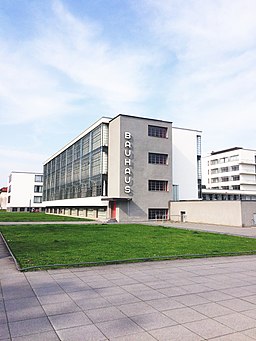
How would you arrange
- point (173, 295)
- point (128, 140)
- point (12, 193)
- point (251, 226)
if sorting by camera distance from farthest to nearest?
1. point (12, 193)
2. point (128, 140)
3. point (251, 226)
4. point (173, 295)

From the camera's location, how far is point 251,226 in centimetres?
3425

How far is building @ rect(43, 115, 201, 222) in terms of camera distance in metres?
43.8

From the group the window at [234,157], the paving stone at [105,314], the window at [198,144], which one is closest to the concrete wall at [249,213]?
the window at [198,144]

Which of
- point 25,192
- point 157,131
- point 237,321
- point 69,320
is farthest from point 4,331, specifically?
point 25,192

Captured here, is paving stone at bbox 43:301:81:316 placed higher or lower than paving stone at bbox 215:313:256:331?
higher

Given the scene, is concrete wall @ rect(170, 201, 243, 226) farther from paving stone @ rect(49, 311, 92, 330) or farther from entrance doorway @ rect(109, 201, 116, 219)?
paving stone @ rect(49, 311, 92, 330)

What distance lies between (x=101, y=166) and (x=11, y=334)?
42.0 metres

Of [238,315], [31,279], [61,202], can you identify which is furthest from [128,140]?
[238,315]

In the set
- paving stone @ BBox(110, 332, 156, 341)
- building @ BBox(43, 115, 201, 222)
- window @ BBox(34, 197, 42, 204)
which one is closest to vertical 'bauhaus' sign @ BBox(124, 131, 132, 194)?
building @ BBox(43, 115, 201, 222)

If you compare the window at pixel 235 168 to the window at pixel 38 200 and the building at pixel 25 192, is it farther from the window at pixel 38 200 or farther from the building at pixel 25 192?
the window at pixel 38 200

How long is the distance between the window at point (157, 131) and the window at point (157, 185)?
7.17 meters

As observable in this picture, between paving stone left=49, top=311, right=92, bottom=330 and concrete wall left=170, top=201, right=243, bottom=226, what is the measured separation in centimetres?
3077

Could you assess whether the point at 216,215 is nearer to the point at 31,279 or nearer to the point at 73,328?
the point at 31,279

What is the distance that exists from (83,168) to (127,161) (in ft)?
46.4
